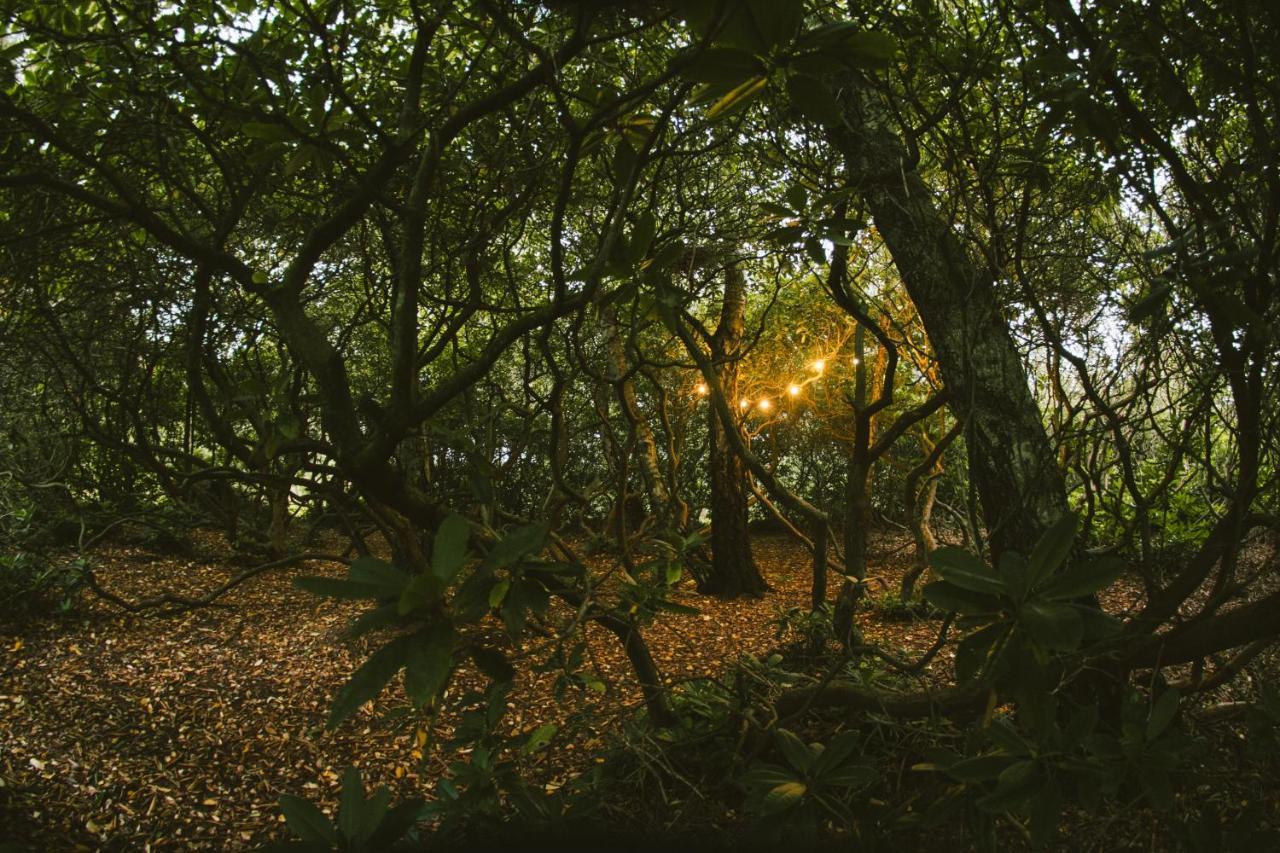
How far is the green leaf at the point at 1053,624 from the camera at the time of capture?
0.78 m

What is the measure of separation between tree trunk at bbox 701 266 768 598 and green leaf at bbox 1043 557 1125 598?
458 centimetres

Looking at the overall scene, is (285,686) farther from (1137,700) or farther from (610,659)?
(1137,700)

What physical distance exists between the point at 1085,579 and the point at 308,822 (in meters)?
0.97

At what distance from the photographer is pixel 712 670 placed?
3.38m

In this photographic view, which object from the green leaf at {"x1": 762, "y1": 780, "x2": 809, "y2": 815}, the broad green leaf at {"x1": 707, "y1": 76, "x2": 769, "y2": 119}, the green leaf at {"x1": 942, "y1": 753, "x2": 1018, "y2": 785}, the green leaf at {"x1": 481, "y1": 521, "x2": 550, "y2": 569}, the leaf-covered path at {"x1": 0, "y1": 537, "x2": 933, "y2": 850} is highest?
the broad green leaf at {"x1": 707, "y1": 76, "x2": 769, "y2": 119}

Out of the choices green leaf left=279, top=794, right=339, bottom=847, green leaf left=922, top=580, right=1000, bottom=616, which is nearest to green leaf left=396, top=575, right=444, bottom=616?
green leaf left=279, top=794, right=339, bottom=847

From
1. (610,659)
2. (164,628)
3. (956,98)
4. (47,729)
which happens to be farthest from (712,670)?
(164,628)

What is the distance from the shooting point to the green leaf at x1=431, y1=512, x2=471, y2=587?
29.8 inches

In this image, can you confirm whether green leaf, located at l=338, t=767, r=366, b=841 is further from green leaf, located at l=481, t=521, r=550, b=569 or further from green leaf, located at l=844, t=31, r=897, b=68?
green leaf, located at l=844, t=31, r=897, b=68

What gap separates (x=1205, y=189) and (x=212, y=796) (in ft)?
11.5

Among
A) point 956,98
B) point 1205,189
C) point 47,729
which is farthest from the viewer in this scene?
point 47,729

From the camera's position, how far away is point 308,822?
2.81 ft

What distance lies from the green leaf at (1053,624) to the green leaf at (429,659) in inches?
25.0

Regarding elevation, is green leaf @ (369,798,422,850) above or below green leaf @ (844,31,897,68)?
below
